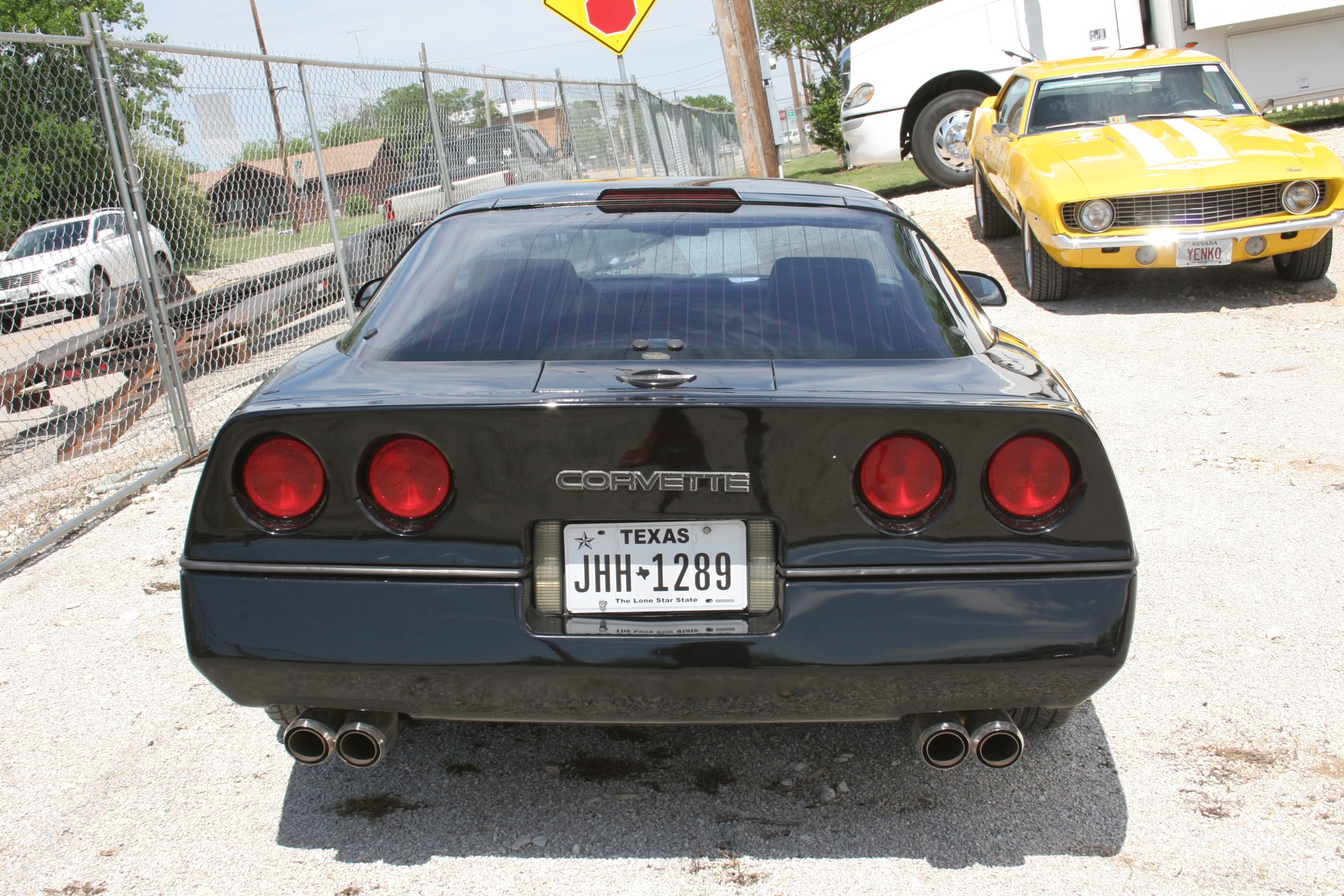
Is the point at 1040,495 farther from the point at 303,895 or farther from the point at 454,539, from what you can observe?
the point at 303,895

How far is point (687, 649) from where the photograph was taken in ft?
7.16

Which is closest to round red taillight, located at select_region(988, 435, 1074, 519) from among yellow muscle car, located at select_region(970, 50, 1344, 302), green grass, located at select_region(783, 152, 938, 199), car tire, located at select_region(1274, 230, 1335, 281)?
yellow muscle car, located at select_region(970, 50, 1344, 302)

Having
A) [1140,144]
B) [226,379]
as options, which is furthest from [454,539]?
[1140,144]

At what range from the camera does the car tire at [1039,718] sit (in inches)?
104

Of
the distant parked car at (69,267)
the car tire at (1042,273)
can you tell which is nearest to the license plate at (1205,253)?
the car tire at (1042,273)

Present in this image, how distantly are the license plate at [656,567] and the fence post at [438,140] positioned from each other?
7.94 meters

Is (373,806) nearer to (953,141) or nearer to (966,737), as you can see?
(966,737)

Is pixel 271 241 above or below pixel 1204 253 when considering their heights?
above

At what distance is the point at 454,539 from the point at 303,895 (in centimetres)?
82

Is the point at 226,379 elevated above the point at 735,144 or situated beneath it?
situated beneath

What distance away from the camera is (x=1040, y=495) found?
221 cm

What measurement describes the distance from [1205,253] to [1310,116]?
12518mm

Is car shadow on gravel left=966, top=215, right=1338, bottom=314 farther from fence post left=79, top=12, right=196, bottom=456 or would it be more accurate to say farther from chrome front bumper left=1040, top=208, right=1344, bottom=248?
fence post left=79, top=12, right=196, bottom=456

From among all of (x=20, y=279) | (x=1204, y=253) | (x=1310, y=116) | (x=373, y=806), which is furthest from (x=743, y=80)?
(x=373, y=806)
